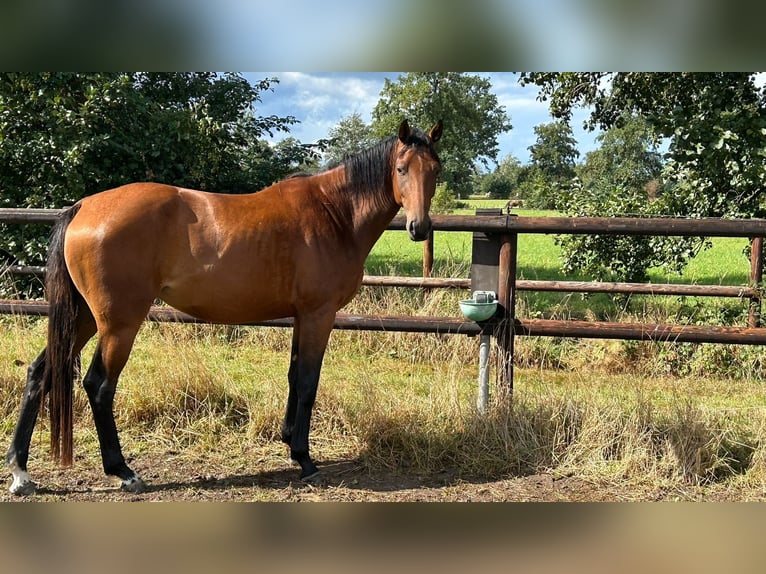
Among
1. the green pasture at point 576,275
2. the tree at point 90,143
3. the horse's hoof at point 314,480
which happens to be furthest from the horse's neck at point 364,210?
the tree at point 90,143

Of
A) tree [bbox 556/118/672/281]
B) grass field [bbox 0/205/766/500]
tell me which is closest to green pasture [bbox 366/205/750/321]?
tree [bbox 556/118/672/281]

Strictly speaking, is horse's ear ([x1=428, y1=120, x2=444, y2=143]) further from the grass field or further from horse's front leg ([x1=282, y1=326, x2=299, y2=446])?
the grass field

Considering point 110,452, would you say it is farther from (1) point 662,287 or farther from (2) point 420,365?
(1) point 662,287

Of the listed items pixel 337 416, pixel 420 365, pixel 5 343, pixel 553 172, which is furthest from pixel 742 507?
pixel 553 172

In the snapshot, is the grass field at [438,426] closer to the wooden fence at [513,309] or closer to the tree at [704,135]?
the wooden fence at [513,309]

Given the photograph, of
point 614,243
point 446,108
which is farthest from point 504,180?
point 614,243

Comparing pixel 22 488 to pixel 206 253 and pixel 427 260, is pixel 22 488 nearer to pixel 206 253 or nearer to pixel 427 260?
pixel 206 253

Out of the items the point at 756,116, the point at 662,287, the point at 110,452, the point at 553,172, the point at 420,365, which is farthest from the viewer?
the point at 553,172

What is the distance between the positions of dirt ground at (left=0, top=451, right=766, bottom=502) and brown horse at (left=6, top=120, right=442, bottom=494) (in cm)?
14

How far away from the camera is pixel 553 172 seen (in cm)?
7144

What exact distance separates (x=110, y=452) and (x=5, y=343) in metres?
2.05

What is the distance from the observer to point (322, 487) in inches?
126

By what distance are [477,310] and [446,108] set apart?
2803 centimetres
